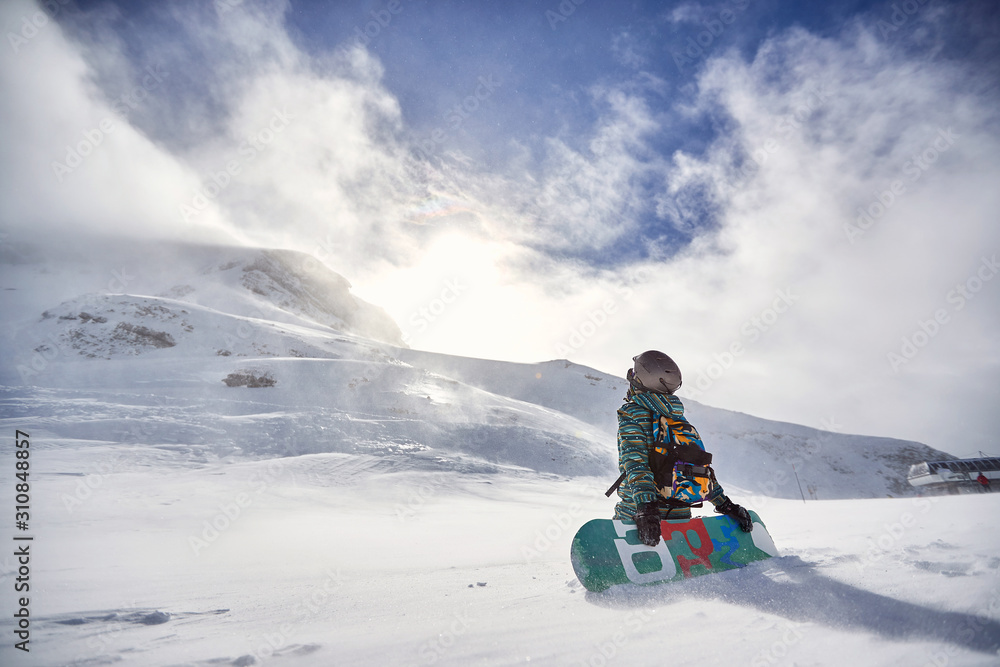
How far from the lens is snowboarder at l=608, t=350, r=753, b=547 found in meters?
2.89

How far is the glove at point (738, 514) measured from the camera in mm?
3271

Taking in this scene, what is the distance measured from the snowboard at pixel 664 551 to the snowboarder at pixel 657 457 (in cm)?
10

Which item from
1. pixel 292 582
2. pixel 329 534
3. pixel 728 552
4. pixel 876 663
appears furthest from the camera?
pixel 329 534

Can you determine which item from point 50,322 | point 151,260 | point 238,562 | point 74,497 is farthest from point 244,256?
point 238,562

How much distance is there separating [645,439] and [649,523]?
556mm

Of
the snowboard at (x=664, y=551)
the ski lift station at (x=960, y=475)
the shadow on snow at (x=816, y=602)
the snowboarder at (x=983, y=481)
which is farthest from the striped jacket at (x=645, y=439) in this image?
the snowboarder at (x=983, y=481)

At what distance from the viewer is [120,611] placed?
8.19 feet

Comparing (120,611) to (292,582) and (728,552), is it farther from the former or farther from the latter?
(728,552)

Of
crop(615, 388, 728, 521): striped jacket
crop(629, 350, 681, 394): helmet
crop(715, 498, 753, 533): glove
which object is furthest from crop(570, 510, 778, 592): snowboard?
crop(629, 350, 681, 394): helmet

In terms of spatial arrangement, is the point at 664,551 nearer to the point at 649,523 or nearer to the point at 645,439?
the point at 649,523

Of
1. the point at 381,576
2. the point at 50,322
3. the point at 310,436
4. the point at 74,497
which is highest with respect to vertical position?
the point at 50,322

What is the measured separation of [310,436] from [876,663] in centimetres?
1724

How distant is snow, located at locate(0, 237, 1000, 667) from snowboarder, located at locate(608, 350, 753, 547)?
473 mm

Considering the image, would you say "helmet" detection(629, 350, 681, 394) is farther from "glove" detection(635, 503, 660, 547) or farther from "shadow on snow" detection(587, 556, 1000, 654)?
"shadow on snow" detection(587, 556, 1000, 654)
